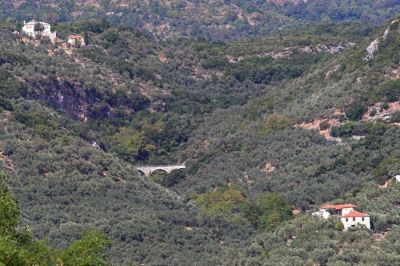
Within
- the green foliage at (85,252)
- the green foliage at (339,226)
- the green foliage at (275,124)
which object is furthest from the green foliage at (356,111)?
the green foliage at (85,252)

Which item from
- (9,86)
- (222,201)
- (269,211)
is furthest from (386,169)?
(9,86)

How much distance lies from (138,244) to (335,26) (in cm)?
10627

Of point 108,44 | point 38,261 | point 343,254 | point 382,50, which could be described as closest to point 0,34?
point 108,44

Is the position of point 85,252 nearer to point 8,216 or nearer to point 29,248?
point 29,248

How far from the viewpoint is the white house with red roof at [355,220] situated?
67.0 metres

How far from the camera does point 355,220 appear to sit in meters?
67.3

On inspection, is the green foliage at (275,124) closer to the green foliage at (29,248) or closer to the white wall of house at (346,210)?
the white wall of house at (346,210)

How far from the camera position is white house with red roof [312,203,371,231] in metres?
67.2

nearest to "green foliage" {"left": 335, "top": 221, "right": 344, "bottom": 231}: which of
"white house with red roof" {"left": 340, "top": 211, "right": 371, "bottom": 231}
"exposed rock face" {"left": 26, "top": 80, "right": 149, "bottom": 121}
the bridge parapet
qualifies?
"white house with red roof" {"left": 340, "top": 211, "right": 371, "bottom": 231}

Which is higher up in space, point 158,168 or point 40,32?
point 158,168

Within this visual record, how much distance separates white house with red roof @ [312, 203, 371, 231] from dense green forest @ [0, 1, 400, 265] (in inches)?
26.9

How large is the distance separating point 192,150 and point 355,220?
154ft

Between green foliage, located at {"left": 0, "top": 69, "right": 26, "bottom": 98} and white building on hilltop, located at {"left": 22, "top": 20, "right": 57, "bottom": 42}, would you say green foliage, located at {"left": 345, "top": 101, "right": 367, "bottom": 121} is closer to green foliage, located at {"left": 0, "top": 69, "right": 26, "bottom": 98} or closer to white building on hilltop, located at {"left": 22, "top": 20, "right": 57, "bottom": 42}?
green foliage, located at {"left": 0, "top": 69, "right": 26, "bottom": 98}

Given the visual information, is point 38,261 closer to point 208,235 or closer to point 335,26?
point 208,235
